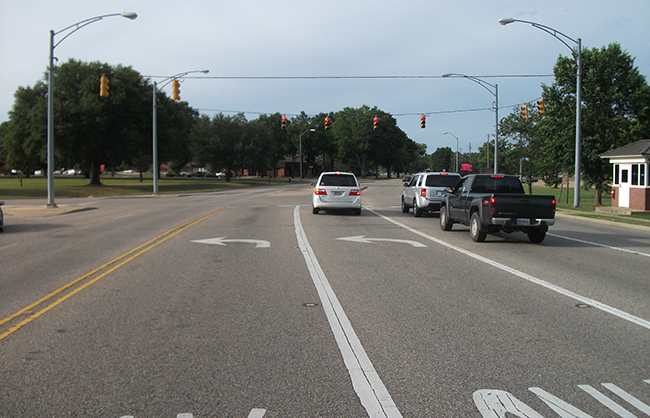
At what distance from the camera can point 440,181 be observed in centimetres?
2161

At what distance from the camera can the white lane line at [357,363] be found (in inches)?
158

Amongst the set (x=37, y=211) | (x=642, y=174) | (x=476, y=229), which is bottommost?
(x=37, y=211)

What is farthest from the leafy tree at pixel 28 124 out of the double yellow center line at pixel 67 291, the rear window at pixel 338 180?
the double yellow center line at pixel 67 291

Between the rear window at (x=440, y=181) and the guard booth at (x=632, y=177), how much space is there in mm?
10737

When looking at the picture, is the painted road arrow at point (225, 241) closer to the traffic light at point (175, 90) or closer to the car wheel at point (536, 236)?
the car wheel at point (536, 236)

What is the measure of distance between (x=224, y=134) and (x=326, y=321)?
Result: 71847 millimetres

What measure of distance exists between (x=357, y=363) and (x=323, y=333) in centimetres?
99

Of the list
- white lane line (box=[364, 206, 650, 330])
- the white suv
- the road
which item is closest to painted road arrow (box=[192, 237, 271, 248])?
the road

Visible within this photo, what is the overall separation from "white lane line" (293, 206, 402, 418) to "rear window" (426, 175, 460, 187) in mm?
13751

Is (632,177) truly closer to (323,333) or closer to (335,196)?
(335,196)

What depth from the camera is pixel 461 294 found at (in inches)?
308

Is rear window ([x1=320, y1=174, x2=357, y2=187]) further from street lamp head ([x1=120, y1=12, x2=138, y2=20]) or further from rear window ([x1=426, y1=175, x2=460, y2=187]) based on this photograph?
street lamp head ([x1=120, y1=12, x2=138, y2=20])

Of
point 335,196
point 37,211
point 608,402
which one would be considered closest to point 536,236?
point 335,196

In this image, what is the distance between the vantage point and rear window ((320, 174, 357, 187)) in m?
22.3
